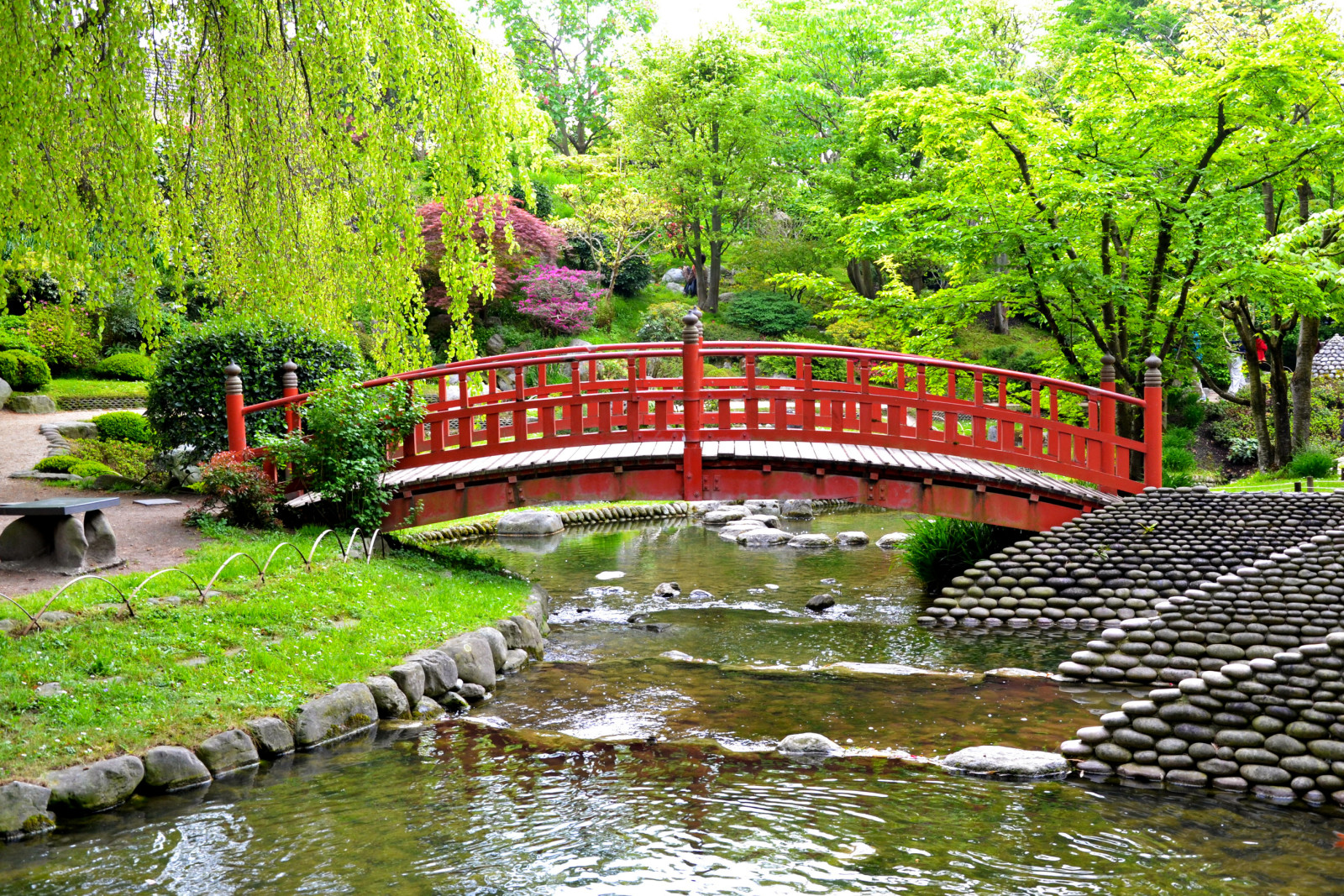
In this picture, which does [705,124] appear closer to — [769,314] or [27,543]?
[769,314]

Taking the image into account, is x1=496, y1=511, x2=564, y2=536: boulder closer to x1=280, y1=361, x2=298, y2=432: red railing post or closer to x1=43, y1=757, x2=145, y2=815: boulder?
x1=280, y1=361, x2=298, y2=432: red railing post

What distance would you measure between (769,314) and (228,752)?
2213 cm

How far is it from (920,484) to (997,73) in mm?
17406

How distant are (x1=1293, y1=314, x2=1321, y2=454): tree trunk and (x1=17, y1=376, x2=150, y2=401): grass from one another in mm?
20032

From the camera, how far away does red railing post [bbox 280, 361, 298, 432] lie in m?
11.5

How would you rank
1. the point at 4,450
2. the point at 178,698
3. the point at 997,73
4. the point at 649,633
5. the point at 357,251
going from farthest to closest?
the point at 997,73 → the point at 4,450 → the point at 649,633 → the point at 357,251 → the point at 178,698

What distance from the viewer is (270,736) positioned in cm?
693

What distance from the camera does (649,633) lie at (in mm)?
10930

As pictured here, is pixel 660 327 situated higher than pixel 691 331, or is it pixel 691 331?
pixel 660 327

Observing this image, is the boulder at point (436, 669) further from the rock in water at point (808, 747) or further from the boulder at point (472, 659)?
the rock in water at point (808, 747)

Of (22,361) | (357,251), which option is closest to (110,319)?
(22,361)

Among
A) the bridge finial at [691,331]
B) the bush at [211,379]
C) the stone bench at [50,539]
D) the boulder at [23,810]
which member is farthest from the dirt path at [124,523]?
the bridge finial at [691,331]

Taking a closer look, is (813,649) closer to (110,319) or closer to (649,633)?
(649,633)

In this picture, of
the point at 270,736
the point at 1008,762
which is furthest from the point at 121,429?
the point at 1008,762
